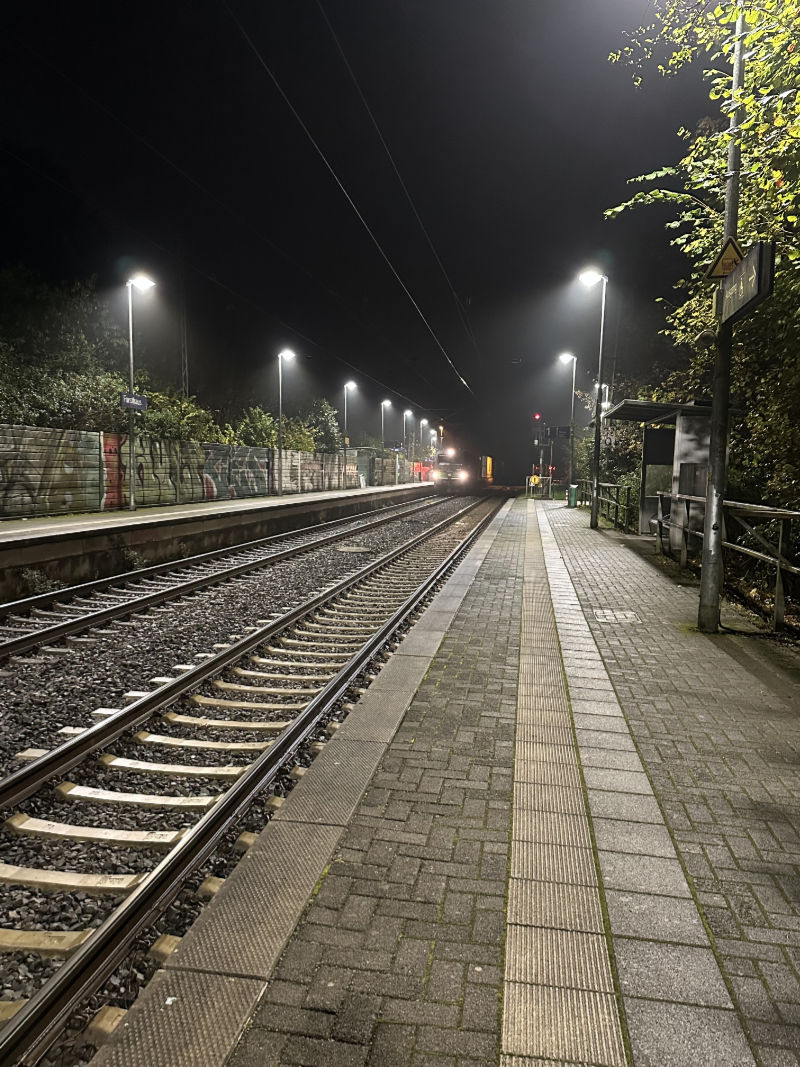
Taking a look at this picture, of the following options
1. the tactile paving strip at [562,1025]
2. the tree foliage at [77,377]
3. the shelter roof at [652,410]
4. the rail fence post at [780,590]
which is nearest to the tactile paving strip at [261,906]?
the tactile paving strip at [562,1025]

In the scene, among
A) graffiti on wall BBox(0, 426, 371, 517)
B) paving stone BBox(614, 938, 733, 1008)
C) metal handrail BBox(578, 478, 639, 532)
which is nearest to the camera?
paving stone BBox(614, 938, 733, 1008)

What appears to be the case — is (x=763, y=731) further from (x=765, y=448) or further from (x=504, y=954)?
(x=765, y=448)

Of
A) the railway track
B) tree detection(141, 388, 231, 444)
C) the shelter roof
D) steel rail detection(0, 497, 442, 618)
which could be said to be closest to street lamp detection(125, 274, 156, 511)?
tree detection(141, 388, 231, 444)

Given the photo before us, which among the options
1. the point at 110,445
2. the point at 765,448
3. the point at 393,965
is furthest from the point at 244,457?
the point at 393,965

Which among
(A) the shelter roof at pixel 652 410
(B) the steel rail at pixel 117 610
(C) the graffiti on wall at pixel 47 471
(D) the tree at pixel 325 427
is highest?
(D) the tree at pixel 325 427

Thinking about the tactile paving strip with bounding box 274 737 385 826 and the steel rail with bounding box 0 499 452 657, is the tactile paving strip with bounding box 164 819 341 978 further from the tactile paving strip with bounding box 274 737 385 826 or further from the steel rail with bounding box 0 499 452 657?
the steel rail with bounding box 0 499 452 657

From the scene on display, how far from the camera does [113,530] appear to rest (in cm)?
1213

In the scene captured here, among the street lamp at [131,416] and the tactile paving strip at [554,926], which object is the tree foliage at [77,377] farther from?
the tactile paving strip at [554,926]

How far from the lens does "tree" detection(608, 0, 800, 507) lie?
6.49m

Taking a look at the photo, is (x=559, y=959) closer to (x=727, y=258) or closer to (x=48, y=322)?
(x=727, y=258)

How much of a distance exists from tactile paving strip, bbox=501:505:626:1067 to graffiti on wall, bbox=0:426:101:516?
52.5ft

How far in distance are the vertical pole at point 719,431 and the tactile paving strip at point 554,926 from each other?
141 inches

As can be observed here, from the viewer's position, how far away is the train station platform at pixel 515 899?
81.6 inches

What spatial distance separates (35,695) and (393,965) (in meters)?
4.12
